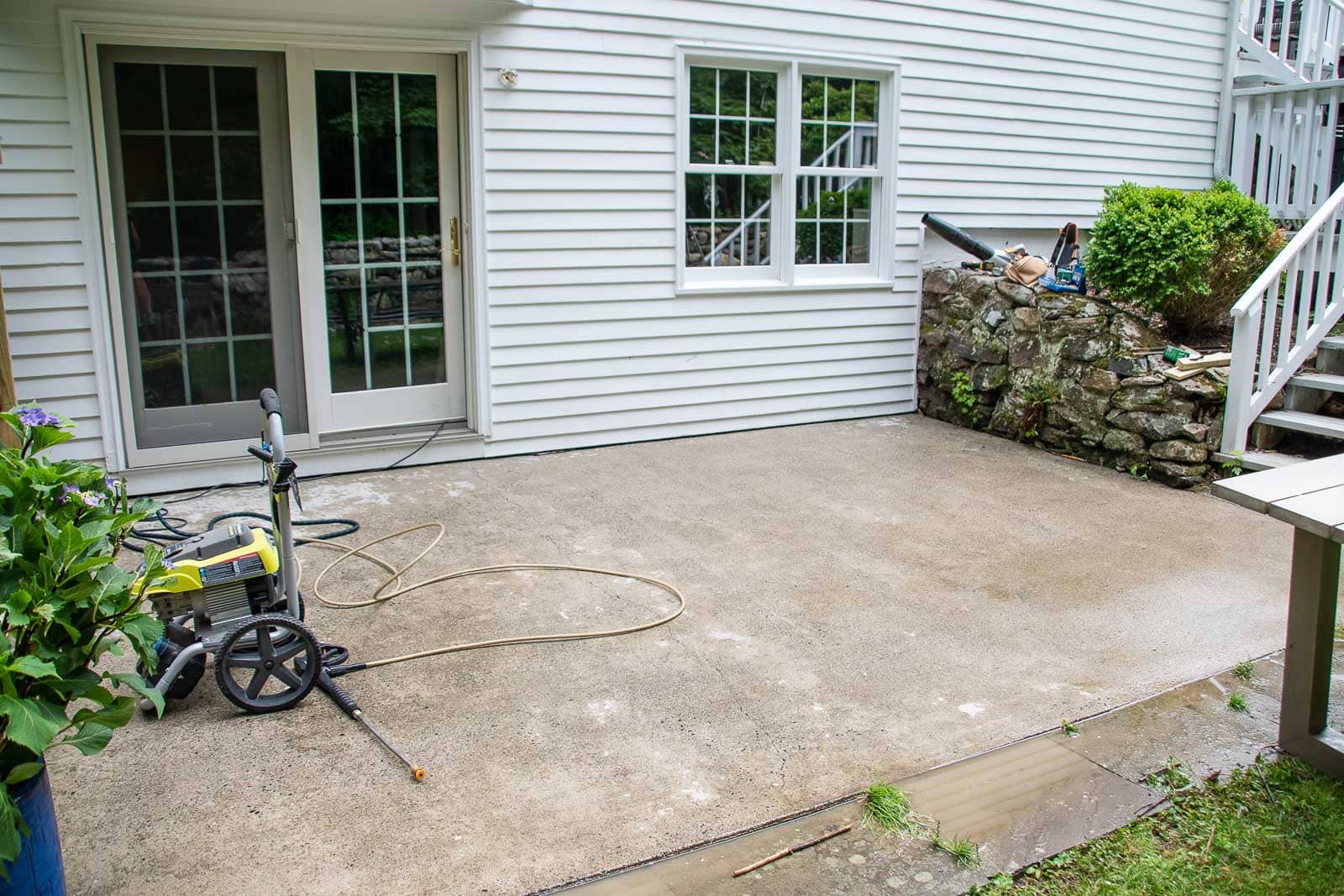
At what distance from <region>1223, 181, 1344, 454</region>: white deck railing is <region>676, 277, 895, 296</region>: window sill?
2.38 m

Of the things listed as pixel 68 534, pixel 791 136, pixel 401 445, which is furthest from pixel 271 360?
pixel 68 534

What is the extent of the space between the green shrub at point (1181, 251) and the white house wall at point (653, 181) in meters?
1.48

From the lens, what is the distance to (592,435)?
6.67m

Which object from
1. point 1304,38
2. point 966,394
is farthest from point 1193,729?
point 1304,38

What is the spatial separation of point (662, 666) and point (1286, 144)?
309 inches

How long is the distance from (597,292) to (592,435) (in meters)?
0.89

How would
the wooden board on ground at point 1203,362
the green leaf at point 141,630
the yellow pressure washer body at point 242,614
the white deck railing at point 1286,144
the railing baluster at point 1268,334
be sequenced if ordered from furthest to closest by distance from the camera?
the white deck railing at point 1286,144
the wooden board on ground at point 1203,362
the railing baluster at point 1268,334
the yellow pressure washer body at point 242,614
the green leaf at point 141,630

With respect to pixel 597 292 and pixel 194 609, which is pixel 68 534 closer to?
pixel 194 609

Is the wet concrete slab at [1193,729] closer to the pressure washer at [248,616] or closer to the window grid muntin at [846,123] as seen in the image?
the pressure washer at [248,616]

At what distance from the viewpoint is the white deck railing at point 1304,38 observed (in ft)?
28.9

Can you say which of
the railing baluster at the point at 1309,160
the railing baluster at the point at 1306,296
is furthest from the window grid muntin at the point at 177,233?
the railing baluster at the point at 1309,160

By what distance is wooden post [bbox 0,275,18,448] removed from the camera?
181 inches

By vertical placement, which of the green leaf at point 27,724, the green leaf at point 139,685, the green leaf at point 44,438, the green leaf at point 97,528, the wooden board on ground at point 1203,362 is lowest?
the green leaf at point 139,685

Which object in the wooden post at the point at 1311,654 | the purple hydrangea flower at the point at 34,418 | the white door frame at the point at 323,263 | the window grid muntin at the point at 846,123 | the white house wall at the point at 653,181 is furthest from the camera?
the window grid muntin at the point at 846,123
